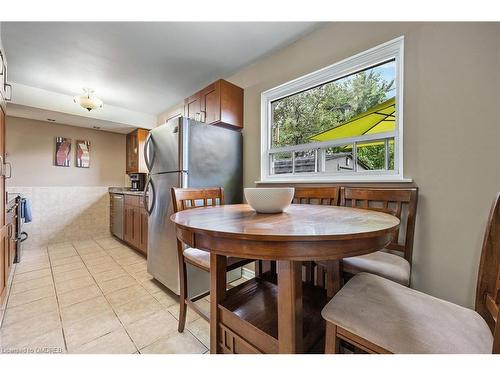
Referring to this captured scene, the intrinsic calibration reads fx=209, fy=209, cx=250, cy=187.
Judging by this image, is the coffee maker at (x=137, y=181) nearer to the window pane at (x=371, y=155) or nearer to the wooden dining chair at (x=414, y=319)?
the window pane at (x=371, y=155)

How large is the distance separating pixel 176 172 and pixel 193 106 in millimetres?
1260

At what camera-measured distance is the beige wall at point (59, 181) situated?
3351 mm

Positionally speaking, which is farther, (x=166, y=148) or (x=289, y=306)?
(x=166, y=148)

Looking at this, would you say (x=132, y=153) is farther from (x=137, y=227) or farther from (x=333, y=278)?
(x=333, y=278)

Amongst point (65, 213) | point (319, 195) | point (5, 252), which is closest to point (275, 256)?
point (319, 195)

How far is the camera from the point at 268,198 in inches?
41.5

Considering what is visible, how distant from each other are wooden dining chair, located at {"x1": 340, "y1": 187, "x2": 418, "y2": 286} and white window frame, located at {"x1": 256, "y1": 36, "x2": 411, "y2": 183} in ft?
0.47

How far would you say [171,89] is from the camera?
3.04 m

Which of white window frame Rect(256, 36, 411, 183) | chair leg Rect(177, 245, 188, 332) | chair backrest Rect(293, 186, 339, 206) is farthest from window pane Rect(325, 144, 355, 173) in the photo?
chair leg Rect(177, 245, 188, 332)

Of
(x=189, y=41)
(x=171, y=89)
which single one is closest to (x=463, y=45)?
(x=189, y=41)

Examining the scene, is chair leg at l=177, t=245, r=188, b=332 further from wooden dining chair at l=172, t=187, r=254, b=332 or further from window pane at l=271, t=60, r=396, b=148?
window pane at l=271, t=60, r=396, b=148

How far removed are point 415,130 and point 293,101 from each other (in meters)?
1.18

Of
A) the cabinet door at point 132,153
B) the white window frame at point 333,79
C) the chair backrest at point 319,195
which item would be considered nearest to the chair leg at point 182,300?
the chair backrest at point 319,195
